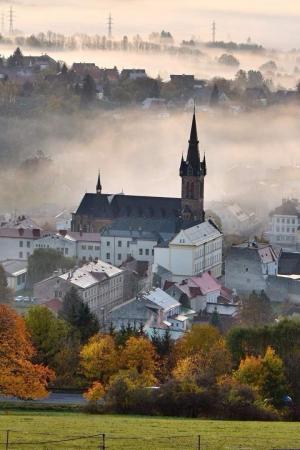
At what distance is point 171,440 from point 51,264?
40876 mm

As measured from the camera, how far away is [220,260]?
66.5 meters

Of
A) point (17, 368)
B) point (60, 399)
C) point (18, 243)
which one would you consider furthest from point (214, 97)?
point (17, 368)

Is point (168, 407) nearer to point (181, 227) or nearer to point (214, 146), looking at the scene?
point (181, 227)

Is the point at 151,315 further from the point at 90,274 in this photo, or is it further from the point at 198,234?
the point at 198,234

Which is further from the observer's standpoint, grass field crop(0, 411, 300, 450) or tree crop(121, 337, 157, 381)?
tree crop(121, 337, 157, 381)

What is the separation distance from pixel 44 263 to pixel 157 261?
4.10m

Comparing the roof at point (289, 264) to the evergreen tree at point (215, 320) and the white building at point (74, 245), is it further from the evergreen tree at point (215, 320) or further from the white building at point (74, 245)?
the evergreen tree at point (215, 320)

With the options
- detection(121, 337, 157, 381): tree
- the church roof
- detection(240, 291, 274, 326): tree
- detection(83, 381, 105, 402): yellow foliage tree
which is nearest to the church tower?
the church roof

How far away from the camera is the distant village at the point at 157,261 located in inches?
2147

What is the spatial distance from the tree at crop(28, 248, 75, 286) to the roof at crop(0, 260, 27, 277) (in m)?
0.63

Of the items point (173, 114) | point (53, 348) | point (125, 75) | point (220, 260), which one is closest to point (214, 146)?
point (173, 114)

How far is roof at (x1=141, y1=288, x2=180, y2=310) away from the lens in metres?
53.3

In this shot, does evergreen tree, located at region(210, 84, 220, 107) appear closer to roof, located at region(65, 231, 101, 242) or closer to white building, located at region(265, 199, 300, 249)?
white building, located at region(265, 199, 300, 249)

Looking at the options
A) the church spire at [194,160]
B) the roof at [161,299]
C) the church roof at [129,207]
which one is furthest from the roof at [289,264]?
the roof at [161,299]
